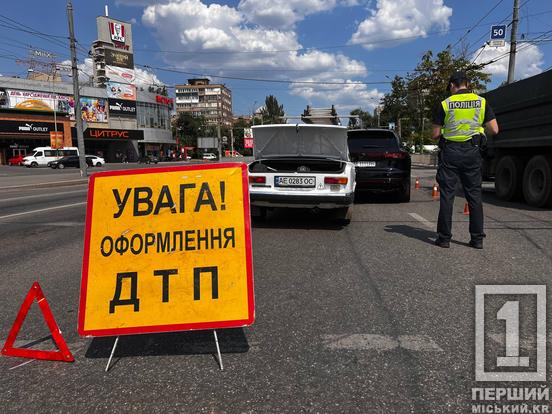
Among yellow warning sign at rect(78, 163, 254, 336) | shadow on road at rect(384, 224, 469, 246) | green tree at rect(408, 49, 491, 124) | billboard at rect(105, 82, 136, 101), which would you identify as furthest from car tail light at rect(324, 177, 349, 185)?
billboard at rect(105, 82, 136, 101)

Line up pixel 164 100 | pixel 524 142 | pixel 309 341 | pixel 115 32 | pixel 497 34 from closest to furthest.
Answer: pixel 309 341 < pixel 524 142 < pixel 497 34 < pixel 164 100 < pixel 115 32

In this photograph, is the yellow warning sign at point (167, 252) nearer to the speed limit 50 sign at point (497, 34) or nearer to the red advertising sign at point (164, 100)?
the speed limit 50 sign at point (497, 34)

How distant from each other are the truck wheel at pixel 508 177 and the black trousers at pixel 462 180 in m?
4.46

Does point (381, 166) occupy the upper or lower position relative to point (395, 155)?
lower

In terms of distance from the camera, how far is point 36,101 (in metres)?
50.9

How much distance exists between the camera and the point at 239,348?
2709 mm

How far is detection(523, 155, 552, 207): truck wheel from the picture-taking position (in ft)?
24.8

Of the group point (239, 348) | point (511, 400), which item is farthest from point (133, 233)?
point (511, 400)

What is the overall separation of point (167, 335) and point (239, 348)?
2.01 feet

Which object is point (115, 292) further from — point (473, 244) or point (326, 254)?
point (473, 244)

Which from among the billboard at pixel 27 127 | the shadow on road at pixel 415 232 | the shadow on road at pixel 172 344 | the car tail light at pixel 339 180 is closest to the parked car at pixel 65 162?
the billboard at pixel 27 127

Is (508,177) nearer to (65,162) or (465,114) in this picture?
(465,114)

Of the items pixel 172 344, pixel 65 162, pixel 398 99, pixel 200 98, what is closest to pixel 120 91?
pixel 65 162

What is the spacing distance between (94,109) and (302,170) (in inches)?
2407
